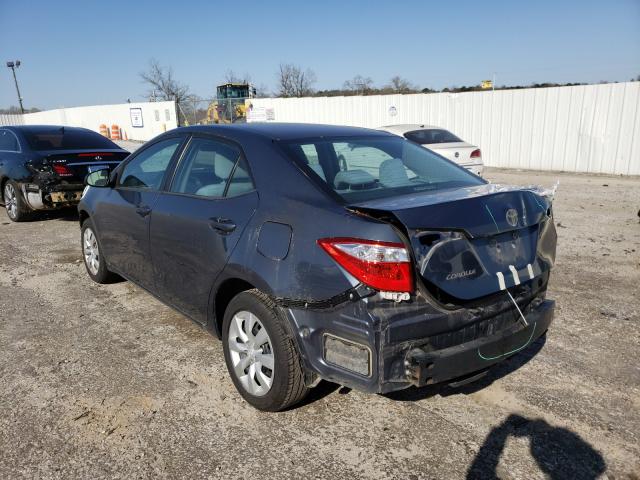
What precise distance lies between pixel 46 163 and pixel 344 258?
685 cm

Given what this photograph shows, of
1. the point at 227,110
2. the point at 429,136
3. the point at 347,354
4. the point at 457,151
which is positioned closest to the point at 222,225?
the point at 347,354

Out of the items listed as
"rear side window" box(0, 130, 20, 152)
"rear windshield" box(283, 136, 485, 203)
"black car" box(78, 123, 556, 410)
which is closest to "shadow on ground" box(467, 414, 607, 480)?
"black car" box(78, 123, 556, 410)

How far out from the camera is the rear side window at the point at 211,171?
10.2 feet

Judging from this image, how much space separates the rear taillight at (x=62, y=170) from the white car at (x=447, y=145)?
252 inches

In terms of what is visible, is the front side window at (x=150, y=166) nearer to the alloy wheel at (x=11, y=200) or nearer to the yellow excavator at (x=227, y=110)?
the alloy wheel at (x=11, y=200)

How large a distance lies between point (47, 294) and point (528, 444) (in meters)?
4.53

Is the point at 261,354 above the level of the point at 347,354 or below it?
below

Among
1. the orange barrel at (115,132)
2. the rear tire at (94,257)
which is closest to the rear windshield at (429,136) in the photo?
the rear tire at (94,257)

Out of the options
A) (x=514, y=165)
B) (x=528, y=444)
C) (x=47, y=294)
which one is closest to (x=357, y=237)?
(x=528, y=444)

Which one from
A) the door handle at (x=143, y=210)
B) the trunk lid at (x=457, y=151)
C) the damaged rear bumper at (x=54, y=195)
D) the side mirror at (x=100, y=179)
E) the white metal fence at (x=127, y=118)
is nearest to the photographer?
the door handle at (x=143, y=210)

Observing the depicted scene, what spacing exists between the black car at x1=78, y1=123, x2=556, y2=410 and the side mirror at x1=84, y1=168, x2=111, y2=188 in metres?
1.19

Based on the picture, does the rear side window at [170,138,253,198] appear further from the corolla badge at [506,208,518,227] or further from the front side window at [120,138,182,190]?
the corolla badge at [506,208,518,227]

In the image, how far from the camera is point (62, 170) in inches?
299

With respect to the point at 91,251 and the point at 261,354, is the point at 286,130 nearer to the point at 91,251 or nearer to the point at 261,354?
the point at 261,354
